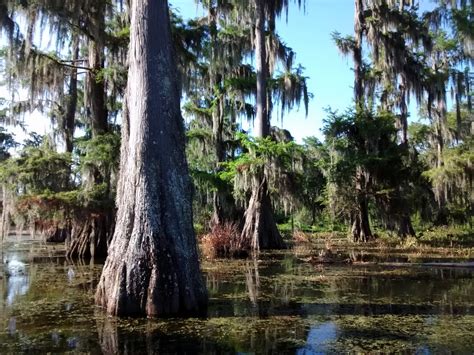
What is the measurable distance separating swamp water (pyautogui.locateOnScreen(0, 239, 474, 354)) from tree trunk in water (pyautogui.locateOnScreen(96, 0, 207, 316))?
16.4 inches

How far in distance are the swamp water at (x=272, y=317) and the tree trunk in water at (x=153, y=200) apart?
42cm

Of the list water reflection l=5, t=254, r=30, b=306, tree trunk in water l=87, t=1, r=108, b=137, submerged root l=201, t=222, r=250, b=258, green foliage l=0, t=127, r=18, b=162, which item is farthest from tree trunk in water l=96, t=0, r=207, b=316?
green foliage l=0, t=127, r=18, b=162

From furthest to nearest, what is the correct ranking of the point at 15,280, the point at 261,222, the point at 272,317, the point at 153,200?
the point at 261,222, the point at 15,280, the point at 153,200, the point at 272,317

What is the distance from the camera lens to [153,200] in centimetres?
698

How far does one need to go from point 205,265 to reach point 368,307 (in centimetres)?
632

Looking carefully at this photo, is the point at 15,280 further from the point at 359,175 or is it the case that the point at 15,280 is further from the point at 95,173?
the point at 359,175

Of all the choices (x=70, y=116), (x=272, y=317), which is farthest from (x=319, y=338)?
(x=70, y=116)

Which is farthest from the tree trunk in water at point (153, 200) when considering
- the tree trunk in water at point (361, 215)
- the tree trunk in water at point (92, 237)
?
the tree trunk in water at point (361, 215)

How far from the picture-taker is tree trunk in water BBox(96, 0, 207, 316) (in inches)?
262

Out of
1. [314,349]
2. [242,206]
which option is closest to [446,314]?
[314,349]

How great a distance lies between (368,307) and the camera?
717 centimetres

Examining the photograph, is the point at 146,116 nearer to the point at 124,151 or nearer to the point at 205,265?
the point at 124,151

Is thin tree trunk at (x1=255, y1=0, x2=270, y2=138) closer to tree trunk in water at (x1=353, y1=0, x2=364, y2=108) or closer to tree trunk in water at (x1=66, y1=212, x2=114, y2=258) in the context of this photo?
tree trunk in water at (x1=353, y1=0, x2=364, y2=108)

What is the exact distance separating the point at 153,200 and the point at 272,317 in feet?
7.54
